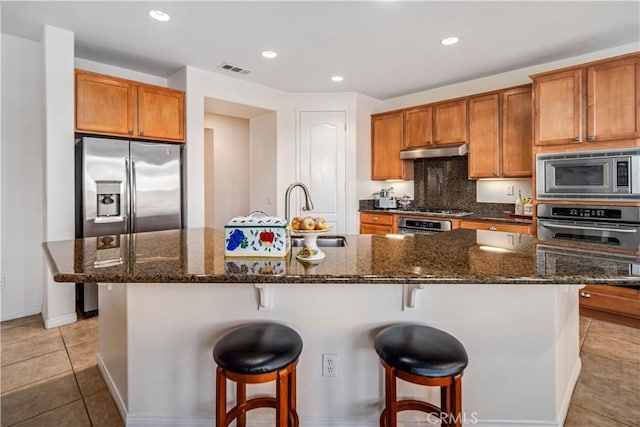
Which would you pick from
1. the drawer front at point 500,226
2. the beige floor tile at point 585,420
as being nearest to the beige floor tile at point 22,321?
the beige floor tile at point 585,420

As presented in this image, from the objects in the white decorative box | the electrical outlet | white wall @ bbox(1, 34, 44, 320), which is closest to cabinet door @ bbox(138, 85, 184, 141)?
white wall @ bbox(1, 34, 44, 320)

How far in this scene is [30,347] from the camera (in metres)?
2.61

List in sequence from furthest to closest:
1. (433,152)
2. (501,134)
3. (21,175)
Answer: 1. (433,152)
2. (501,134)
3. (21,175)

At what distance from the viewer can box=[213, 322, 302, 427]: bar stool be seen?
1243 mm

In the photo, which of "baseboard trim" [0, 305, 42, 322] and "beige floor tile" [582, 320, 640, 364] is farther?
"baseboard trim" [0, 305, 42, 322]

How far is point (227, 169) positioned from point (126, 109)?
8.05ft

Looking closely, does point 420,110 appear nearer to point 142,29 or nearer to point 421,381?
point 142,29

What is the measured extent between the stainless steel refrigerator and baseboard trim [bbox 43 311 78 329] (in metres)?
0.12

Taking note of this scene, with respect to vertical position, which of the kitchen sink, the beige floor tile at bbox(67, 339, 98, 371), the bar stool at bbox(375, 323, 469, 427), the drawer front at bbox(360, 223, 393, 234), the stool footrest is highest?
the kitchen sink

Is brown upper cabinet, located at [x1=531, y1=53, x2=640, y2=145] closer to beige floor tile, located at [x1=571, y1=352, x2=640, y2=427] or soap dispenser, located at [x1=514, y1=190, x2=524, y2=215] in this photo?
soap dispenser, located at [x1=514, y1=190, x2=524, y2=215]

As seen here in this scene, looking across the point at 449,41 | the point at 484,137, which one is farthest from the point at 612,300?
the point at 449,41

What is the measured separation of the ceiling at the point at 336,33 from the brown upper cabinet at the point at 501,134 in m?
0.40

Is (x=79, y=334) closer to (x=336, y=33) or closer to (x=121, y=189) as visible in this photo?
(x=121, y=189)

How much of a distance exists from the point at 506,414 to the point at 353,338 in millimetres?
816
